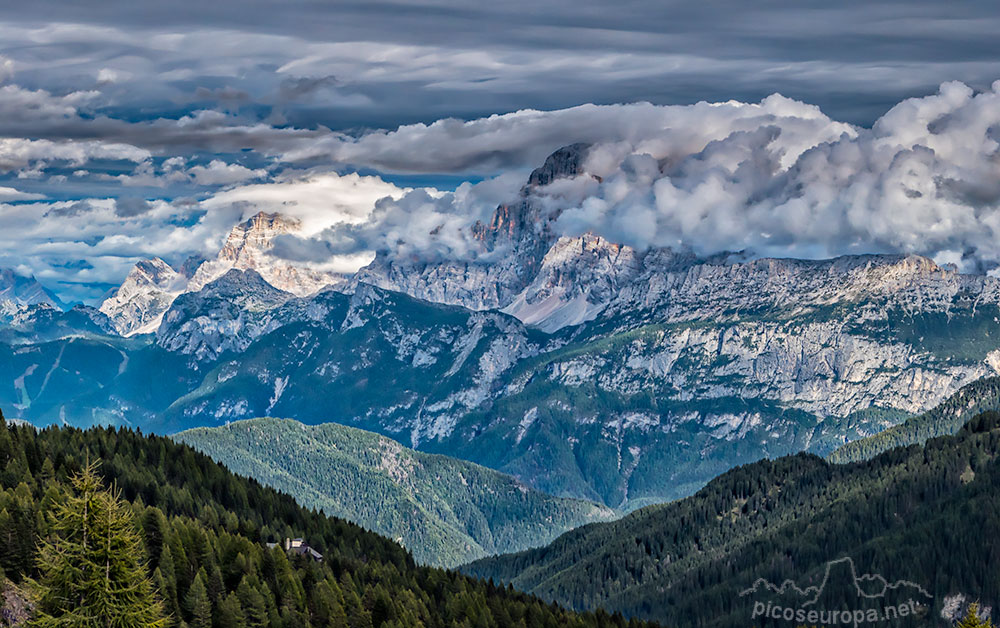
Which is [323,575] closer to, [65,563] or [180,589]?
[180,589]

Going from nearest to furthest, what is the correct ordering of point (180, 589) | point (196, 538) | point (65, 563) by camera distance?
point (65, 563) → point (180, 589) → point (196, 538)

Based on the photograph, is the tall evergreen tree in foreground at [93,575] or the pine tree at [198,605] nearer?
the tall evergreen tree in foreground at [93,575]

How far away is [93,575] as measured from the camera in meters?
83.1

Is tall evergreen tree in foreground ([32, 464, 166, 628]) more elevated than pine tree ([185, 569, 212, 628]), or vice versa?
tall evergreen tree in foreground ([32, 464, 166, 628])

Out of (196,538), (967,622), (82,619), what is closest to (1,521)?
(196,538)

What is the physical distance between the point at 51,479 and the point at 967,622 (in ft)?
404

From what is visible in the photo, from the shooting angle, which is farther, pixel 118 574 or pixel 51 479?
pixel 51 479

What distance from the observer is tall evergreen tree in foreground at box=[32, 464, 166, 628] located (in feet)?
272

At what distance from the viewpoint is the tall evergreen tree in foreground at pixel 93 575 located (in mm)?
82938

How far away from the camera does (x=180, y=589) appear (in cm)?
15512

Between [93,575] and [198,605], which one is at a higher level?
[93,575]

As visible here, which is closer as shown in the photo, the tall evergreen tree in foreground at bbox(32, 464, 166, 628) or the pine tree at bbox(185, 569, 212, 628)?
the tall evergreen tree in foreground at bbox(32, 464, 166, 628)

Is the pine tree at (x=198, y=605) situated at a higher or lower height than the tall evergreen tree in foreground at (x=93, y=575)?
lower

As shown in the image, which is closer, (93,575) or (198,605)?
(93,575)
